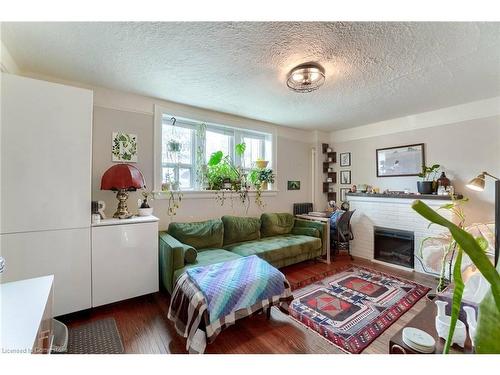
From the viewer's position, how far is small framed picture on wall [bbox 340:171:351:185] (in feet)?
14.6

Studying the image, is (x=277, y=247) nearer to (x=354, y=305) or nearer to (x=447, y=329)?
(x=354, y=305)

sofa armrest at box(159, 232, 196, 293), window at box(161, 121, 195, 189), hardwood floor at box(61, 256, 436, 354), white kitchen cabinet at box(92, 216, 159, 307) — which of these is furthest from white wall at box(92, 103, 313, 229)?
hardwood floor at box(61, 256, 436, 354)

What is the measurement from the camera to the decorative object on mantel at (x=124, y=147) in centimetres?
270

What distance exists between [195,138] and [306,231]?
7.89 feet

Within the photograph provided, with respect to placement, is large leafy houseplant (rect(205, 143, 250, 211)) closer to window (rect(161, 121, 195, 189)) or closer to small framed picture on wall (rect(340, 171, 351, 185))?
window (rect(161, 121, 195, 189))

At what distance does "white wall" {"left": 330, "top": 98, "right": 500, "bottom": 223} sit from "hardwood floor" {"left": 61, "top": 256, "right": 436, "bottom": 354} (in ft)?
6.01

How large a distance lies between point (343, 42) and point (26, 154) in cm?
271

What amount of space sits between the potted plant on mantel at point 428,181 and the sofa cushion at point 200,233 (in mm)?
3049

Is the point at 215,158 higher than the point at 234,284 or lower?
higher

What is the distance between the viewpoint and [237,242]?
10.9 feet

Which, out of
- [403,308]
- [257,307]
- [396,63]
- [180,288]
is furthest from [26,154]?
[403,308]

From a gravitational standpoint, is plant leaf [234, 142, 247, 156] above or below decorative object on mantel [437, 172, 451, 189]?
above

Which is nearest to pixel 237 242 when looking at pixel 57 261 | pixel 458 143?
pixel 57 261
